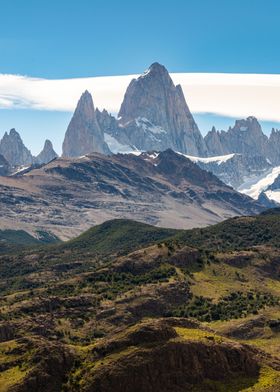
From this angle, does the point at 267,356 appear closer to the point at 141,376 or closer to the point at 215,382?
the point at 215,382

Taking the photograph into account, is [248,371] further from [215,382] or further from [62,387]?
[62,387]

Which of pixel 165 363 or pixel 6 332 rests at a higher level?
pixel 165 363

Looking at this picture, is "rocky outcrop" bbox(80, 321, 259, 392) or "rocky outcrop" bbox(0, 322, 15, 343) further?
"rocky outcrop" bbox(0, 322, 15, 343)

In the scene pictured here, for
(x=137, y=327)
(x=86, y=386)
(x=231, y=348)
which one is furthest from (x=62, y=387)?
(x=231, y=348)

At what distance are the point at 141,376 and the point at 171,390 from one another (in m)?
4.07

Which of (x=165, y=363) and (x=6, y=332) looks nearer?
(x=165, y=363)

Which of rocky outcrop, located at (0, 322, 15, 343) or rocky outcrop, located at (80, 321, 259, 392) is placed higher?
rocky outcrop, located at (80, 321, 259, 392)

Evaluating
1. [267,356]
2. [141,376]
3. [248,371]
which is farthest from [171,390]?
[267,356]

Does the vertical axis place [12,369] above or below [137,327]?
below

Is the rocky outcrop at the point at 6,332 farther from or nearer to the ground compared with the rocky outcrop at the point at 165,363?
nearer to the ground

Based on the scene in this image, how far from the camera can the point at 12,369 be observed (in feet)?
411

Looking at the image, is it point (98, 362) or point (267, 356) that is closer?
point (98, 362)

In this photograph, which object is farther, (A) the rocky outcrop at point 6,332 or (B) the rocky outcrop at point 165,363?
(A) the rocky outcrop at point 6,332

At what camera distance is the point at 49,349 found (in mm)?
118438
